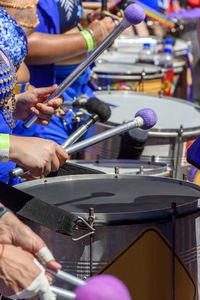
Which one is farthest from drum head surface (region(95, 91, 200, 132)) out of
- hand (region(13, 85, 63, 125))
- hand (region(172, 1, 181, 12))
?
hand (region(172, 1, 181, 12))

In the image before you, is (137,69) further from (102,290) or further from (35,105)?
(102,290)

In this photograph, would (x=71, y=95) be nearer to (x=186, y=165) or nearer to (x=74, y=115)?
(x=74, y=115)

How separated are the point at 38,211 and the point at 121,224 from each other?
0.20 m

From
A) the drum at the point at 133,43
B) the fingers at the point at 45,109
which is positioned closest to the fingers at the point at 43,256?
the fingers at the point at 45,109

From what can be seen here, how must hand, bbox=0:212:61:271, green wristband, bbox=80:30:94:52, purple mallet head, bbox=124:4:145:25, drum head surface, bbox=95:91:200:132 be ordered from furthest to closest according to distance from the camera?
drum head surface, bbox=95:91:200:132 < green wristband, bbox=80:30:94:52 < purple mallet head, bbox=124:4:145:25 < hand, bbox=0:212:61:271

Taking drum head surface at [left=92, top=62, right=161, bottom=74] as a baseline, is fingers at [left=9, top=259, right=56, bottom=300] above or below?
below

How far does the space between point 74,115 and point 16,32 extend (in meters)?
1.01

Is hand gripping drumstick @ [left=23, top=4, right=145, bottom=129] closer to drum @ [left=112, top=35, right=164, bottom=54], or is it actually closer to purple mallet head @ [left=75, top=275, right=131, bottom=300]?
purple mallet head @ [left=75, top=275, right=131, bottom=300]

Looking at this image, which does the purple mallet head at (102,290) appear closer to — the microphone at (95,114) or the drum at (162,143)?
the microphone at (95,114)

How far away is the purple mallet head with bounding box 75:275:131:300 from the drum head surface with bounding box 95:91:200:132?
1.71 m

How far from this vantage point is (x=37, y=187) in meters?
1.83

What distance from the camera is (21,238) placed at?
131 cm

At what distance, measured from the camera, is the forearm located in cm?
249

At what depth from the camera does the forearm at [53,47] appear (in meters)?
2.49
